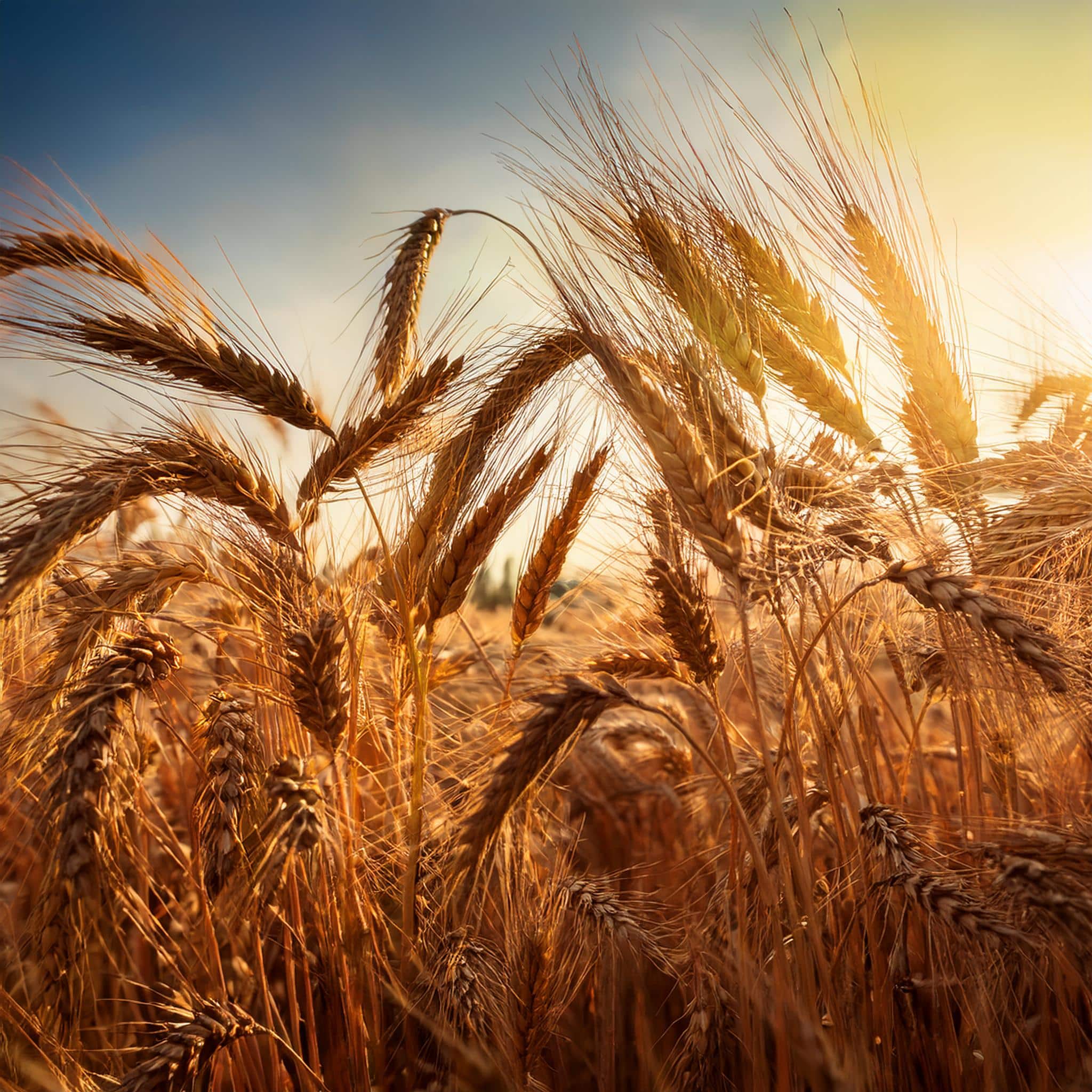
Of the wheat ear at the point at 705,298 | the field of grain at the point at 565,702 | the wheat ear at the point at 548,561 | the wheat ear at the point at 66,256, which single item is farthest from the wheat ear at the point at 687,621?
the wheat ear at the point at 66,256

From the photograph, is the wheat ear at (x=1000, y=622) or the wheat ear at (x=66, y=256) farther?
the wheat ear at (x=66, y=256)

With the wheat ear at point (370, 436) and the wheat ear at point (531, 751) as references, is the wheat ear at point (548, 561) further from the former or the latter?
the wheat ear at point (531, 751)

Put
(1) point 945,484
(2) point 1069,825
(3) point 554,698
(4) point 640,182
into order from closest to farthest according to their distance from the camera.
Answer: (3) point 554,698
(2) point 1069,825
(1) point 945,484
(4) point 640,182

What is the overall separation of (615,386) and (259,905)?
112 cm

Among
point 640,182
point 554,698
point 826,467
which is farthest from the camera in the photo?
point 640,182

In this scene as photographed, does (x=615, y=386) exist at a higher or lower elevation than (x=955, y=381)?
lower

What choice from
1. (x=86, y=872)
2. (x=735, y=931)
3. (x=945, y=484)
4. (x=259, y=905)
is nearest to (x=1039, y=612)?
(x=945, y=484)

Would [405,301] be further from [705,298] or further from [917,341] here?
[917,341]

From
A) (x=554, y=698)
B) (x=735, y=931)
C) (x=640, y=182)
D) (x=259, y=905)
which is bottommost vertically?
(x=735, y=931)

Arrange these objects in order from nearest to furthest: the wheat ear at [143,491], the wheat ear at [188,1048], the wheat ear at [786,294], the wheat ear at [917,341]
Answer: the wheat ear at [188,1048], the wheat ear at [143,491], the wheat ear at [917,341], the wheat ear at [786,294]

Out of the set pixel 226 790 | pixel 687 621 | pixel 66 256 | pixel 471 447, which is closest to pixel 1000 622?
pixel 687 621

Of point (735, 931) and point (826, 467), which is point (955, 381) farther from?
point (735, 931)

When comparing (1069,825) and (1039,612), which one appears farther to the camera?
(1039,612)

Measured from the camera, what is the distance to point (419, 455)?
194cm
